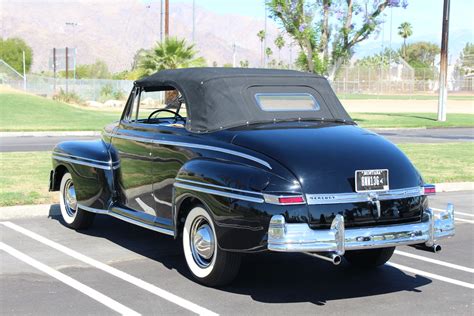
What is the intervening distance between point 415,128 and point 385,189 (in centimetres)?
2659

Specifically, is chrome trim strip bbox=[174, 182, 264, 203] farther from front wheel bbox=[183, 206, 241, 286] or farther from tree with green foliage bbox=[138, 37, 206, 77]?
tree with green foliage bbox=[138, 37, 206, 77]

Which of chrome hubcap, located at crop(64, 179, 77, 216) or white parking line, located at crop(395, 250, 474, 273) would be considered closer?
white parking line, located at crop(395, 250, 474, 273)

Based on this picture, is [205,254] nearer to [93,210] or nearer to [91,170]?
[93,210]

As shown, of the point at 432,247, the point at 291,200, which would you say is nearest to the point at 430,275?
the point at 432,247

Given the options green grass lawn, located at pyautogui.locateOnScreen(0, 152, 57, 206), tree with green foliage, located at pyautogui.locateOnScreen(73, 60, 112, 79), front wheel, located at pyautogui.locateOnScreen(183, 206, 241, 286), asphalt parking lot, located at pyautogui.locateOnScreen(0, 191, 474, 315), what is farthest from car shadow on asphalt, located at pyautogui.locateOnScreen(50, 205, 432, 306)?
tree with green foliage, located at pyautogui.locateOnScreen(73, 60, 112, 79)

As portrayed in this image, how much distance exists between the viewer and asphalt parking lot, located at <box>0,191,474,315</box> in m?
5.72

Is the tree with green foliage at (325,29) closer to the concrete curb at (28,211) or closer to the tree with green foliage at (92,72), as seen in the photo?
the concrete curb at (28,211)

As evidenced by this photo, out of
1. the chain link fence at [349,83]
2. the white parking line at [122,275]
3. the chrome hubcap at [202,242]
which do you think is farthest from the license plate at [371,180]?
the chain link fence at [349,83]

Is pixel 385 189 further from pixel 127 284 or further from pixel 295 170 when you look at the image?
pixel 127 284

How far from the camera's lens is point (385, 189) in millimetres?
5957

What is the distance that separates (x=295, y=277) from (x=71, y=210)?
3332 mm

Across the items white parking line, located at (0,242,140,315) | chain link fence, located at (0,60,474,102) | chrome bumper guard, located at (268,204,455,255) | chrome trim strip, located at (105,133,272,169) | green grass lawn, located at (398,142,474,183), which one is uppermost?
chain link fence, located at (0,60,474,102)

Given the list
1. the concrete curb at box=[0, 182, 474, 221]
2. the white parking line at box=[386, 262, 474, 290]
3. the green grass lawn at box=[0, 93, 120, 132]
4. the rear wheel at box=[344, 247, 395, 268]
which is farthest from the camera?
the green grass lawn at box=[0, 93, 120, 132]

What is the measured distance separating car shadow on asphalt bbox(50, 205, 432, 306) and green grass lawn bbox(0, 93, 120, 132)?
19.8 meters
